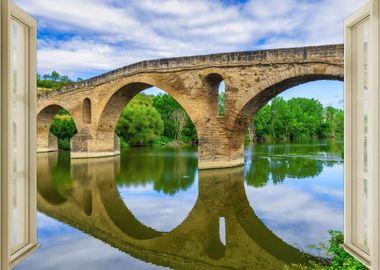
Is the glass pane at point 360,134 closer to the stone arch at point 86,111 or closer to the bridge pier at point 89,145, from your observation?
the bridge pier at point 89,145

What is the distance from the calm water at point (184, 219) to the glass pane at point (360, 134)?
218 cm

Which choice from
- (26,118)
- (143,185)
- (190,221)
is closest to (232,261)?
(190,221)

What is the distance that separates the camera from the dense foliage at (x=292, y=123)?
45.4m

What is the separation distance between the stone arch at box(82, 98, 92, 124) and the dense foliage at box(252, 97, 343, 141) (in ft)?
91.0

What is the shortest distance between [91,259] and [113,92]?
13251 millimetres

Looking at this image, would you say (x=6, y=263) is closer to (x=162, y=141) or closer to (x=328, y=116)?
(x=162, y=141)

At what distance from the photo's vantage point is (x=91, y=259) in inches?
180

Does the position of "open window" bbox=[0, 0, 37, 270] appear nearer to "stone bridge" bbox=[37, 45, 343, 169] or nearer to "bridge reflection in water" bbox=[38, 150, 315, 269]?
"bridge reflection in water" bbox=[38, 150, 315, 269]

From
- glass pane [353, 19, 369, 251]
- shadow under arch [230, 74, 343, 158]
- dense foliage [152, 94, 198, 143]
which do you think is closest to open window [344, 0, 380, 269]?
glass pane [353, 19, 369, 251]

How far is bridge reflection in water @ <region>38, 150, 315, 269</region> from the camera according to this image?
4590mm

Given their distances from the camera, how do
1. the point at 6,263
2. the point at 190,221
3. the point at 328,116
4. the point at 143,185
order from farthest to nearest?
the point at 328,116 < the point at 143,185 < the point at 190,221 < the point at 6,263

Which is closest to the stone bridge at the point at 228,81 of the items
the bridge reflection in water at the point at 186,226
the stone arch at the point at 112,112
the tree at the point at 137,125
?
the stone arch at the point at 112,112

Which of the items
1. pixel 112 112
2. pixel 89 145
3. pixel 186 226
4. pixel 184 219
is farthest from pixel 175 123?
pixel 186 226

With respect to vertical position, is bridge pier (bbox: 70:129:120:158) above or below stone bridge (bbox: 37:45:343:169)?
below
